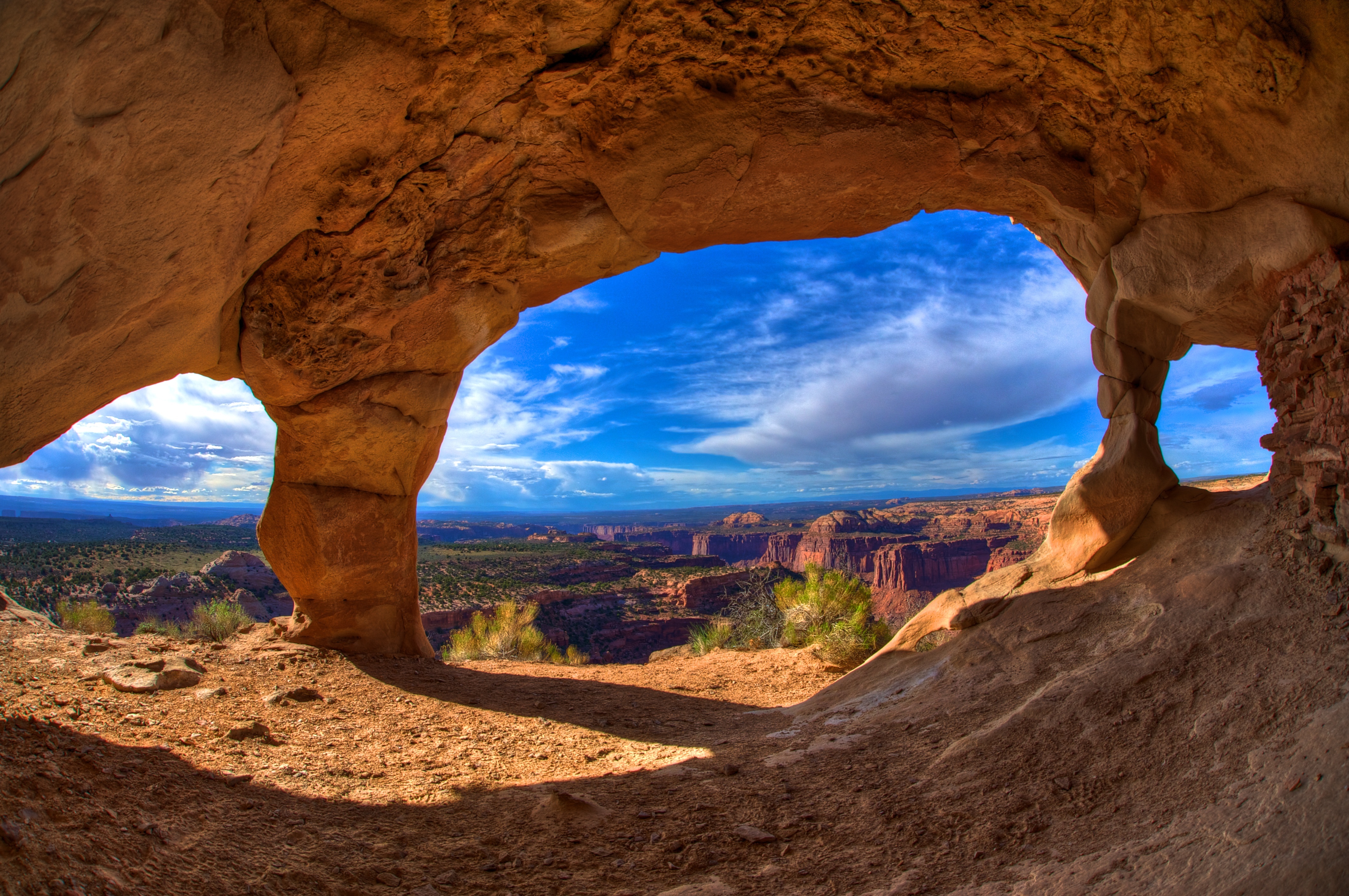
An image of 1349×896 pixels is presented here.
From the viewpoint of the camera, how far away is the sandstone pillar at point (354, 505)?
8375mm

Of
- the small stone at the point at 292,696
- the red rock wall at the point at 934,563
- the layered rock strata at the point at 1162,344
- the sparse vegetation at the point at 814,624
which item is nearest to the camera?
the layered rock strata at the point at 1162,344

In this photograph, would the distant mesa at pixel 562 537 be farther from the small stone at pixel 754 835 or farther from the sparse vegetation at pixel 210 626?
the small stone at pixel 754 835

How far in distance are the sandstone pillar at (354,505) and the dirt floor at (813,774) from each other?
1.81m

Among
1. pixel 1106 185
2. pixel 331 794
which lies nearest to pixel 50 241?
pixel 331 794

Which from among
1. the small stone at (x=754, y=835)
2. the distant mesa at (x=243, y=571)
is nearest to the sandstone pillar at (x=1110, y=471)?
the small stone at (x=754, y=835)

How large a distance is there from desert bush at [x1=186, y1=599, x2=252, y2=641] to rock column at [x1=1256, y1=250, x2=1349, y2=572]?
12448mm

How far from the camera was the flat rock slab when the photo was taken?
19.5 ft

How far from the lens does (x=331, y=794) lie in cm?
459

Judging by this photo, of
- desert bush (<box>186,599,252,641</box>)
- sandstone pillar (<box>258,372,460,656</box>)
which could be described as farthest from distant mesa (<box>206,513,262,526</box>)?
sandstone pillar (<box>258,372,460,656</box>)

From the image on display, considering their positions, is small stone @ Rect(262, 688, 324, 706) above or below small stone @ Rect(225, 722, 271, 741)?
below

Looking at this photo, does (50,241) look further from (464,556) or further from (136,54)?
(464,556)

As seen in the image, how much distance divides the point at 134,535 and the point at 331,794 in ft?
172

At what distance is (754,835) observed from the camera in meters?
3.84

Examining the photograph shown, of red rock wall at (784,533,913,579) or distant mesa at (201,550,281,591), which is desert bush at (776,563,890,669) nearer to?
distant mesa at (201,550,281,591)
